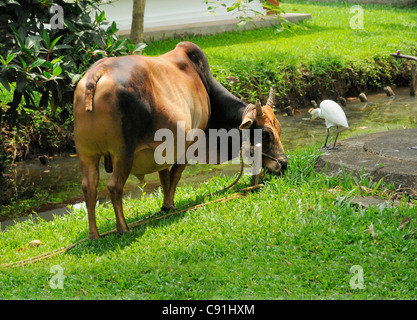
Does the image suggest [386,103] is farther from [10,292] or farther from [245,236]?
[10,292]

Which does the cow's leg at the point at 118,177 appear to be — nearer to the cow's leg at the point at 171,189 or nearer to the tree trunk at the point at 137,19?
the cow's leg at the point at 171,189

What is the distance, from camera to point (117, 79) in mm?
4824

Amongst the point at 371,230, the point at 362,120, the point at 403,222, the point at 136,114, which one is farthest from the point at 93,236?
the point at 362,120

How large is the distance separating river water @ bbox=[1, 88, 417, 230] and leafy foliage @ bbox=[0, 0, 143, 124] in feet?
4.73

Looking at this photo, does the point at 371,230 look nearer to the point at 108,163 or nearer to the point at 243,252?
the point at 243,252

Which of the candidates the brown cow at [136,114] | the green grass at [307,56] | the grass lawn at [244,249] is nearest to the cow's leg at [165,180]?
the brown cow at [136,114]

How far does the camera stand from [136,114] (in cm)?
487

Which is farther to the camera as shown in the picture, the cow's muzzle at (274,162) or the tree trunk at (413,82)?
the tree trunk at (413,82)

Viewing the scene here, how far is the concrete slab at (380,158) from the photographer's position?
5.71 meters

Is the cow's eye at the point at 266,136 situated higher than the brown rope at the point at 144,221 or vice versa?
the cow's eye at the point at 266,136

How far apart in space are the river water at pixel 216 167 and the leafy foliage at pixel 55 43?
144cm

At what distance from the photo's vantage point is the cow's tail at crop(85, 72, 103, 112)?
4699mm
